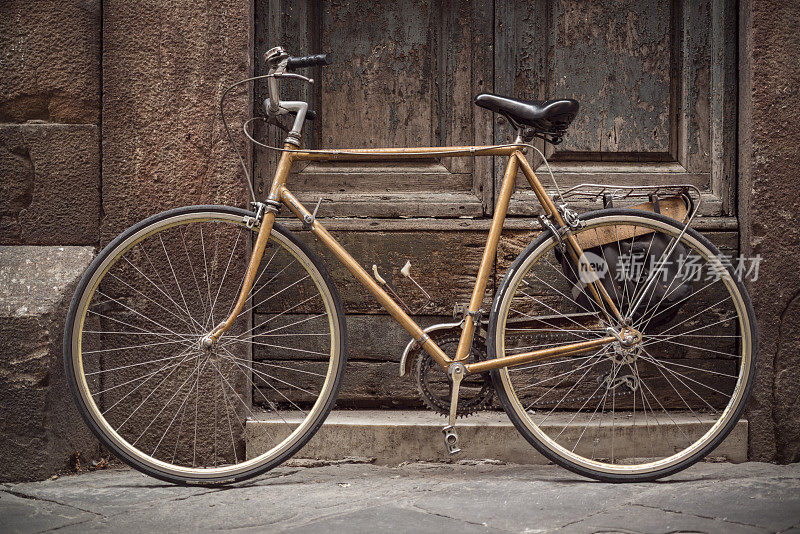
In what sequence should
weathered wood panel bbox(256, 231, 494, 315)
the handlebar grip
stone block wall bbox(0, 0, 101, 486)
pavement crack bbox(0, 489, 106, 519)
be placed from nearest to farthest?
pavement crack bbox(0, 489, 106, 519) < the handlebar grip < stone block wall bbox(0, 0, 101, 486) < weathered wood panel bbox(256, 231, 494, 315)

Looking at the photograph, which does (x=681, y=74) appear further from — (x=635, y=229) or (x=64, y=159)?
(x=64, y=159)

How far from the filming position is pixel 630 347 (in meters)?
2.66

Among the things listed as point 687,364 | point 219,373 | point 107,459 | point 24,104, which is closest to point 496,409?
point 687,364

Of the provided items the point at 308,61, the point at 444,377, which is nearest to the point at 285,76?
the point at 308,61

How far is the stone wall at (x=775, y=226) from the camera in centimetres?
297

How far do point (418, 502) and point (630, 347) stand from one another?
100 centimetres

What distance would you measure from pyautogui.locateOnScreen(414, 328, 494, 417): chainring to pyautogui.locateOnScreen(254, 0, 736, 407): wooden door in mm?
460

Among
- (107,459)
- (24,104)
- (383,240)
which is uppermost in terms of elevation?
(24,104)

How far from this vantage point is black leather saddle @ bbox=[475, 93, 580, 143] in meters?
2.60

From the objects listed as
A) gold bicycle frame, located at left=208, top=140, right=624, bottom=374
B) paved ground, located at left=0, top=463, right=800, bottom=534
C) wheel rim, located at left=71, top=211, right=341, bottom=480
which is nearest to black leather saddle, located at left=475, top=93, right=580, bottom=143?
gold bicycle frame, located at left=208, top=140, right=624, bottom=374

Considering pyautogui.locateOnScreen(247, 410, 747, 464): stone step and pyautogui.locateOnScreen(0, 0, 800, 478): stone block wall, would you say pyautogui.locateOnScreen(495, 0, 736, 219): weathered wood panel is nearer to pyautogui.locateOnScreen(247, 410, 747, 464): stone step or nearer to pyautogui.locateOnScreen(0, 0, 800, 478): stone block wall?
pyautogui.locateOnScreen(0, 0, 800, 478): stone block wall

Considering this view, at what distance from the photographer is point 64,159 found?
9.77ft

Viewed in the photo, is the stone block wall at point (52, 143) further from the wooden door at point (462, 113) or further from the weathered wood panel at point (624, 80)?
the weathered wood panel at point (624, 80)

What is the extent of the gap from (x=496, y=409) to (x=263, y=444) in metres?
1.08
